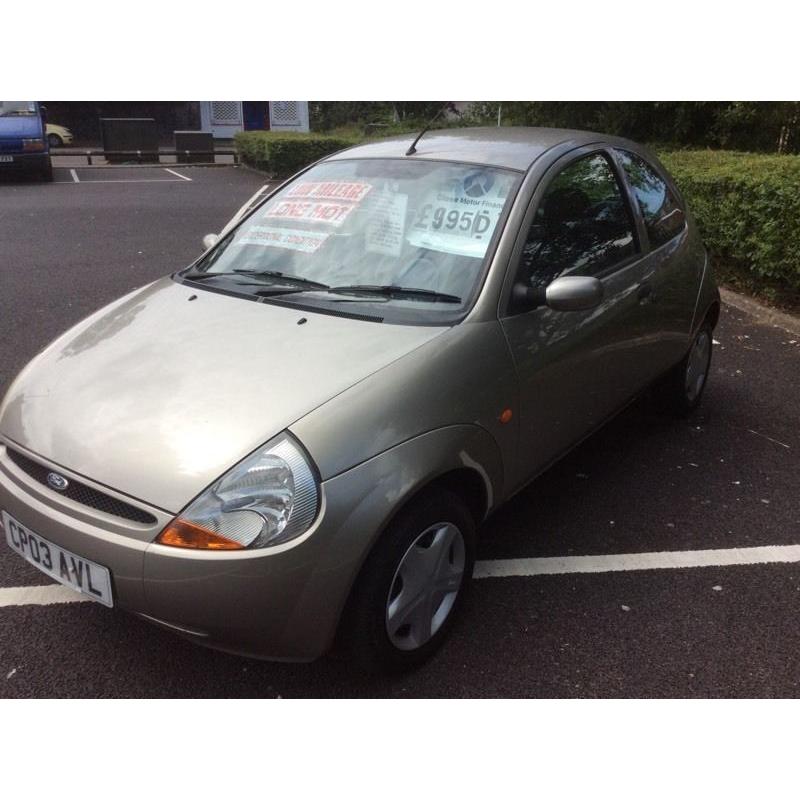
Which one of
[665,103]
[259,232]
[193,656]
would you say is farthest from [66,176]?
[193,656]

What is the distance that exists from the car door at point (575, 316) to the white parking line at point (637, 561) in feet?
1.33

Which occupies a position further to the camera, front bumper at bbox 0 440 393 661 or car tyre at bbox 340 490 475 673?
car tyre at bbox 340 490 475 673

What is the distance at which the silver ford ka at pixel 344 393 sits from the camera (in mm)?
2066

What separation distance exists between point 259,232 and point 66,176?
1750cm

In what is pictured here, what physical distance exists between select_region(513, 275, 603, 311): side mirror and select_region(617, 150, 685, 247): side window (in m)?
1.19

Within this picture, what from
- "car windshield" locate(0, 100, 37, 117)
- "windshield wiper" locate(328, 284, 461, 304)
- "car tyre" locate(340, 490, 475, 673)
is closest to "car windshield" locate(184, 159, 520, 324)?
"windshield wiper" locate(328, 284, 461, 304)

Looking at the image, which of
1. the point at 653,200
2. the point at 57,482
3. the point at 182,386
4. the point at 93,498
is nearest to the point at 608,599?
the point at 182,386

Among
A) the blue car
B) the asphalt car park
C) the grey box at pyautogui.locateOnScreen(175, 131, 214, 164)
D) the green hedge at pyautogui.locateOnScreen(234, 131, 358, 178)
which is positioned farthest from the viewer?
the grey box at pyautogui.locateOnScreen(175, 131, 214, 164)

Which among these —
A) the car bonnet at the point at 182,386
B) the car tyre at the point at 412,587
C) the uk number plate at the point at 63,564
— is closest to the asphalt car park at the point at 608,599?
the car tyre at the point at 412,587

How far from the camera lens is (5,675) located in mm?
2455

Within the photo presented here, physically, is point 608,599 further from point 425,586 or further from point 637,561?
point 425,586

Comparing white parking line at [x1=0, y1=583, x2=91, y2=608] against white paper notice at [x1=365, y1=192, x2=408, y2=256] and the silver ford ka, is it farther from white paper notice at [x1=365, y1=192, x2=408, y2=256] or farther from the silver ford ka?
white paper notice at [x1=365, y1=192, x2=408, y2=256]

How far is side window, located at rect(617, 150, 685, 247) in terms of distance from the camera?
12.4ft

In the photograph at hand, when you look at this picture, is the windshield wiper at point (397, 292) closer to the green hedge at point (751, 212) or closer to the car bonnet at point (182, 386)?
the car bonnet at point (182, 386)
